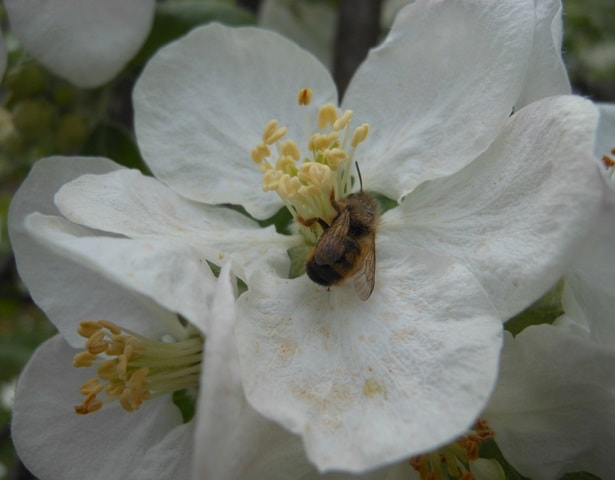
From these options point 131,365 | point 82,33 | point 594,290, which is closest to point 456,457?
point 594,290

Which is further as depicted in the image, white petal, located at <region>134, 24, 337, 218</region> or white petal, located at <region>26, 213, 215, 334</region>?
white petal, located at <region>134, 24, 337, 218</region>

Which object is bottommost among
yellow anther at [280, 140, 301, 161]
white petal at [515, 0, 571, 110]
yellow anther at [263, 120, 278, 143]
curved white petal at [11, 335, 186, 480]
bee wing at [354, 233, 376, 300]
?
curved white petal at [11, 335, 186, 480]

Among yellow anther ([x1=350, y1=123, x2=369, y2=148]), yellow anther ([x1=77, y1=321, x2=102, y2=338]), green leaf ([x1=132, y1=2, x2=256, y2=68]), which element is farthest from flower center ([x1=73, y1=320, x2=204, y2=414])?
green leaf ([x1=132, y1=2, x2=256, y2=68])

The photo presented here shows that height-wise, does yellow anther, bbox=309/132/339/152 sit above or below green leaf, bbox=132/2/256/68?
above


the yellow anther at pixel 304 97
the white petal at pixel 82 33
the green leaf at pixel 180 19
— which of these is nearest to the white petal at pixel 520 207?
the yellow anther at pixel 304 97

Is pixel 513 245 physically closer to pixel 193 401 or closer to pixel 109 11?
pixel 193 401

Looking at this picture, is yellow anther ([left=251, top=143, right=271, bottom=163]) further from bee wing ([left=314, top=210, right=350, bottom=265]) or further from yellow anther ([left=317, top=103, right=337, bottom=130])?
bee wing ([left=314, top=210, right=350, bottom=265])
